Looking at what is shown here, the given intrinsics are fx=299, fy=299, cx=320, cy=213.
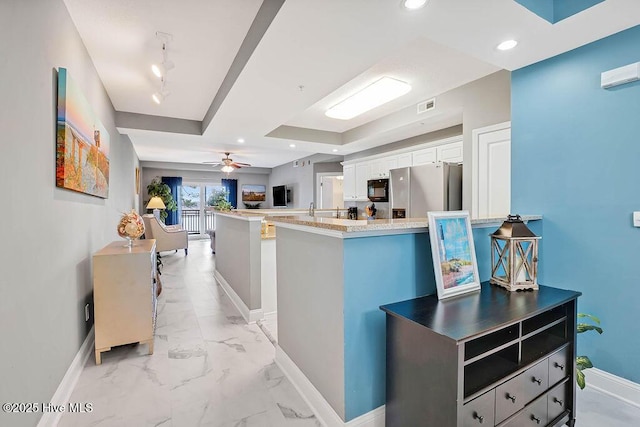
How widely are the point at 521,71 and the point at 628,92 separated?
2.29 ft

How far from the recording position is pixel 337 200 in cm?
921

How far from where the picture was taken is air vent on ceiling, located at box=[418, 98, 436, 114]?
3649 millimetres

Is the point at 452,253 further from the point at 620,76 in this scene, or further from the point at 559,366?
the point at 620,76

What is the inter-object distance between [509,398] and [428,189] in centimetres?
284

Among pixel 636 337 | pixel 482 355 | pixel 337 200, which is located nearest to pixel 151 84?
pixel 482 355

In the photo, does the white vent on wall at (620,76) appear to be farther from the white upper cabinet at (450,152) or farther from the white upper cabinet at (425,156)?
the white upper cabinet at (425,156)

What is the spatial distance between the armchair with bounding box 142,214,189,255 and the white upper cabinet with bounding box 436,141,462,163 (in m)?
5.67

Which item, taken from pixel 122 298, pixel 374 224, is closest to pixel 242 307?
pixel 122 298

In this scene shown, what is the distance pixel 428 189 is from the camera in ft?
12.7

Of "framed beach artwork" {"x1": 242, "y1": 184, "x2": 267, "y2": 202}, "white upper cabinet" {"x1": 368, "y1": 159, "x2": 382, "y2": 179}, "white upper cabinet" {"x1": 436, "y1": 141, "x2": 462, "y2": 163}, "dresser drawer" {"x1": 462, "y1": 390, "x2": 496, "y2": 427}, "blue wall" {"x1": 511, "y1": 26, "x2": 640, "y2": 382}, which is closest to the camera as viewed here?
"dresser drawer" {"x1": 462, "y1": 390, "x2": 496, "y2": 427}

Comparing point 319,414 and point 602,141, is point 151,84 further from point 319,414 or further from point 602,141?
point 602,141

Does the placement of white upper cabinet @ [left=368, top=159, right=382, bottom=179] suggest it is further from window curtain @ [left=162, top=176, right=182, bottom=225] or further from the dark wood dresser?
window curtain @ [left=162, top=176, right=182, bottom=225]

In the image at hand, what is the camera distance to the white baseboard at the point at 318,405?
1543 millimetres

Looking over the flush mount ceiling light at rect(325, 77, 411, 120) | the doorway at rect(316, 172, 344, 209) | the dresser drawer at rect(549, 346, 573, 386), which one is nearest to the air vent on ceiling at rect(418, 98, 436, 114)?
the flush mount ceiling light at rect(325, 77, 411, 120)
